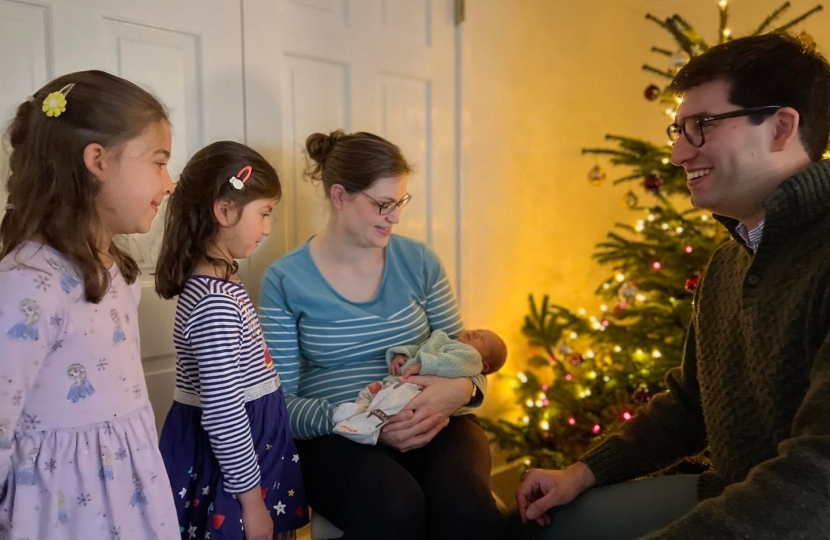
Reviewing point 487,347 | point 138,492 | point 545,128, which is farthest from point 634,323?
point 138,492

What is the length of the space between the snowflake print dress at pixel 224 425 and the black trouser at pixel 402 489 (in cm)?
7

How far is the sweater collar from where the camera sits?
928 mm

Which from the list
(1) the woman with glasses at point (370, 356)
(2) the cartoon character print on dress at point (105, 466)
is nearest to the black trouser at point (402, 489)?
(1) the woman with glasses at point (370, 356)

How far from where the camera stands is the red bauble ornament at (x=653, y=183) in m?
1.87

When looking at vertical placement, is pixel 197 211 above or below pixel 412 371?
above

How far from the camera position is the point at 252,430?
4.18ft

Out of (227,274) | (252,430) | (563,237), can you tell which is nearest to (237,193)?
(227,274)

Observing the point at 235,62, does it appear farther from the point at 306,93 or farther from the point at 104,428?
the point at 104,428

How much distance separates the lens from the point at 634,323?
2094mm

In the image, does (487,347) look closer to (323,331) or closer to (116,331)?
(323,331)

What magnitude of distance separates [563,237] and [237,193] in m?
1.71

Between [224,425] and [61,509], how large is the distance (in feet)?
0.96

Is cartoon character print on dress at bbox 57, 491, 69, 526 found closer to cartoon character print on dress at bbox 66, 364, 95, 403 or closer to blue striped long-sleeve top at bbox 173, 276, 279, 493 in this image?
cartoon character print on dress at bbox 66, 364, 95, 403

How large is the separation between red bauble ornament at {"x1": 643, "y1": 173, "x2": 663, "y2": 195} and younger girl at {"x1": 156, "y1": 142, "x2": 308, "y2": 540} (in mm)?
1171
